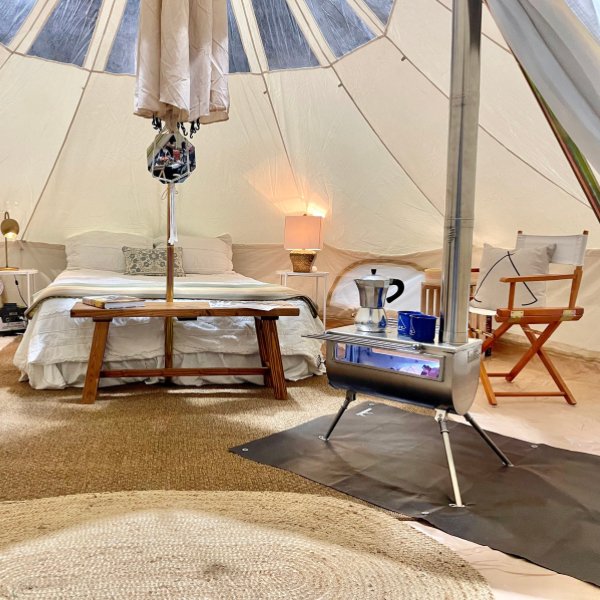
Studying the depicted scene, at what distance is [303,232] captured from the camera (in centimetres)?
492

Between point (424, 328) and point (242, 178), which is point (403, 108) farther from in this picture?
point (424, 328)

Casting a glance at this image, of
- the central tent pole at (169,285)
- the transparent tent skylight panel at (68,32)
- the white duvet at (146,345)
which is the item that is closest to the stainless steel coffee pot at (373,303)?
the white duvet at (146,345)

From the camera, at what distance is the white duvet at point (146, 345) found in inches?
117

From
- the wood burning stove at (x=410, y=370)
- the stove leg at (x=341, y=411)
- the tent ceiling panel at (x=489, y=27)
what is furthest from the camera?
the tent ceiling panel at (x=489, y=27)

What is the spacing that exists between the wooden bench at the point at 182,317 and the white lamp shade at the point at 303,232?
1884 mm

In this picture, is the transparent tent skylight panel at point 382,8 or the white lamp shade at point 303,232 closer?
the transparent tent skylight panel at point 382,8

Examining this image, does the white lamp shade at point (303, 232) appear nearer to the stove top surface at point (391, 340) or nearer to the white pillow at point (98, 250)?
the white pillow at point (98, 250)

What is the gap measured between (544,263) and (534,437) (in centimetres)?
128

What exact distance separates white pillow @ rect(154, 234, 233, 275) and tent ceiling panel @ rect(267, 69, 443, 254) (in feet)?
2.86

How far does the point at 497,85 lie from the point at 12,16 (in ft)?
10.2

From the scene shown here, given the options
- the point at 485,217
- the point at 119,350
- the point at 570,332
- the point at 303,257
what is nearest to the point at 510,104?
the point at 485,217

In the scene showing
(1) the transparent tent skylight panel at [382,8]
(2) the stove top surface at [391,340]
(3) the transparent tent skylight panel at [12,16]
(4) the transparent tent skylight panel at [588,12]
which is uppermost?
(1) the transparent tent skylight panel at [382,8]

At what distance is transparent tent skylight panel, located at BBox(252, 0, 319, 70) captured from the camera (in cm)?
404

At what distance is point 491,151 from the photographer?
13.1ft
